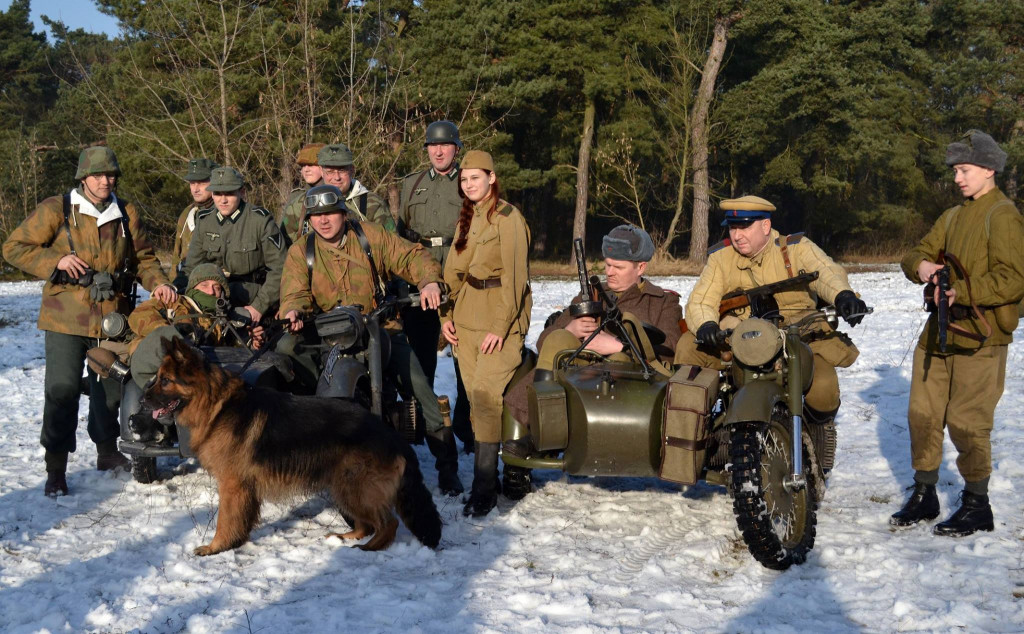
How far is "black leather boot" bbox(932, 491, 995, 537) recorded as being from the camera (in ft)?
16.6

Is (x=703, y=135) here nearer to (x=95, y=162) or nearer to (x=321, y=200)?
(x=321, y=200)

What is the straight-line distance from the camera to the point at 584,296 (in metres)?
5.70

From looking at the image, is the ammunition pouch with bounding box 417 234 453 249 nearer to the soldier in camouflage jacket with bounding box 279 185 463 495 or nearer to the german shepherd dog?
the soldier in camouflage jacket with bounding box 279 185 463 495

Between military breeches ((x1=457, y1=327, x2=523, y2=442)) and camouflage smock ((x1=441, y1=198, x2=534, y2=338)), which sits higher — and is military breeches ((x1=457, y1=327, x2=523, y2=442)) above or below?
below

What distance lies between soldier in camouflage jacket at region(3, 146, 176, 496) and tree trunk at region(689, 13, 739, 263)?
2678 cm

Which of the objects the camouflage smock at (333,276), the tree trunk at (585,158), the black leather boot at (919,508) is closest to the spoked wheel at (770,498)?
the black leather boot at (919,508)

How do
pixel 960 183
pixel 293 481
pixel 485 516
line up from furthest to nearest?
pixel 485 516 < pixel 960 183 < pixel 293 481

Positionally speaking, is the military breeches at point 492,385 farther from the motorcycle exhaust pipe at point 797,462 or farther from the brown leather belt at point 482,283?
the motorcycle exhaust pipe at point 797,462

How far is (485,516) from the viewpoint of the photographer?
224 inches

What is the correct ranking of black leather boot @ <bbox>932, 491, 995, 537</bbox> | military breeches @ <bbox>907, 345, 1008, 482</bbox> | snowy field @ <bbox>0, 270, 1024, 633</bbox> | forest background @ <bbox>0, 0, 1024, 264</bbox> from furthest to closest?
1. forest background @ <bbox>0, 0, 1024, 264</bbox>
2. military breeches @ <bbox>907, 345, 1008, 482</bbox>
3. black leather boot @ <bbox>932, 491, 995, 537</bbox>
4. snowy field @ <bbox>0, 270, 1024, 633</bbox>

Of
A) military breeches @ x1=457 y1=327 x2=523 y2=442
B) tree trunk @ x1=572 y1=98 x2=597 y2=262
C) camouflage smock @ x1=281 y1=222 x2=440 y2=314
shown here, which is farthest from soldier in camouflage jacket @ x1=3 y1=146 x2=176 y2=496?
tree trunk @ x1=572 y1=98 x2=597 y2=262

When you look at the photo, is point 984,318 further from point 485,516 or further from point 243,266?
point 243,266

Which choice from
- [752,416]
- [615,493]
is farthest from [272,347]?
[752,416]

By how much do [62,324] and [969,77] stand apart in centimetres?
3722
